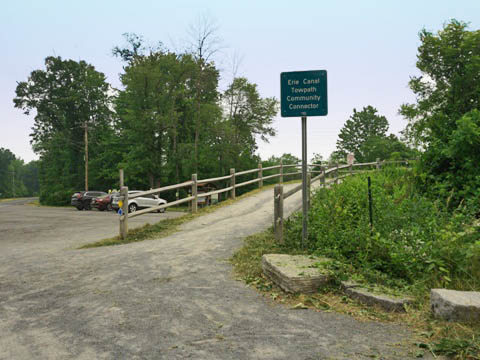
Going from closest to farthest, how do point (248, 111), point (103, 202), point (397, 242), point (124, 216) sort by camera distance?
point (397, 242) → point (124, 216) → point (103, 202) → point (248, 111)

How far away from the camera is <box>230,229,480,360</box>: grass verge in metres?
3.37

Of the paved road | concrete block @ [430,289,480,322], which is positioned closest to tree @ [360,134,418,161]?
the paved road

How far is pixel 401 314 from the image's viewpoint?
14.0 feet

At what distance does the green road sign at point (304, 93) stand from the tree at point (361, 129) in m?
69.2

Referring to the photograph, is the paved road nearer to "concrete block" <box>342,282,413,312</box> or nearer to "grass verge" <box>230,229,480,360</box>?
"grass verge" <box>230,229,480,360</box>

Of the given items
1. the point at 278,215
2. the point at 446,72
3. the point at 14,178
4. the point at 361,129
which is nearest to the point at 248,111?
the point at 446,72

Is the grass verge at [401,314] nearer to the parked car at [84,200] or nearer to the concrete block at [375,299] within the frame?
the concrete block at [375,299]

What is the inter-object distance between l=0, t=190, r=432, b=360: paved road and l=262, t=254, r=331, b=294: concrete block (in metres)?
0.42

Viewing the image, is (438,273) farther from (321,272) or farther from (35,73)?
(35,73)

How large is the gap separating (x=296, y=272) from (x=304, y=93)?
3.02m

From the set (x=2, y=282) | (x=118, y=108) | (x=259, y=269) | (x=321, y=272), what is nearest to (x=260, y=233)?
(x=259, y=269)

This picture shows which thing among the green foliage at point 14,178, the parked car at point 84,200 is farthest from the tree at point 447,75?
the green foliage at point 14,178

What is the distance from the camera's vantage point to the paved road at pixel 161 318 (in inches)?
137

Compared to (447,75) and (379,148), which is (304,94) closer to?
(447,75)
